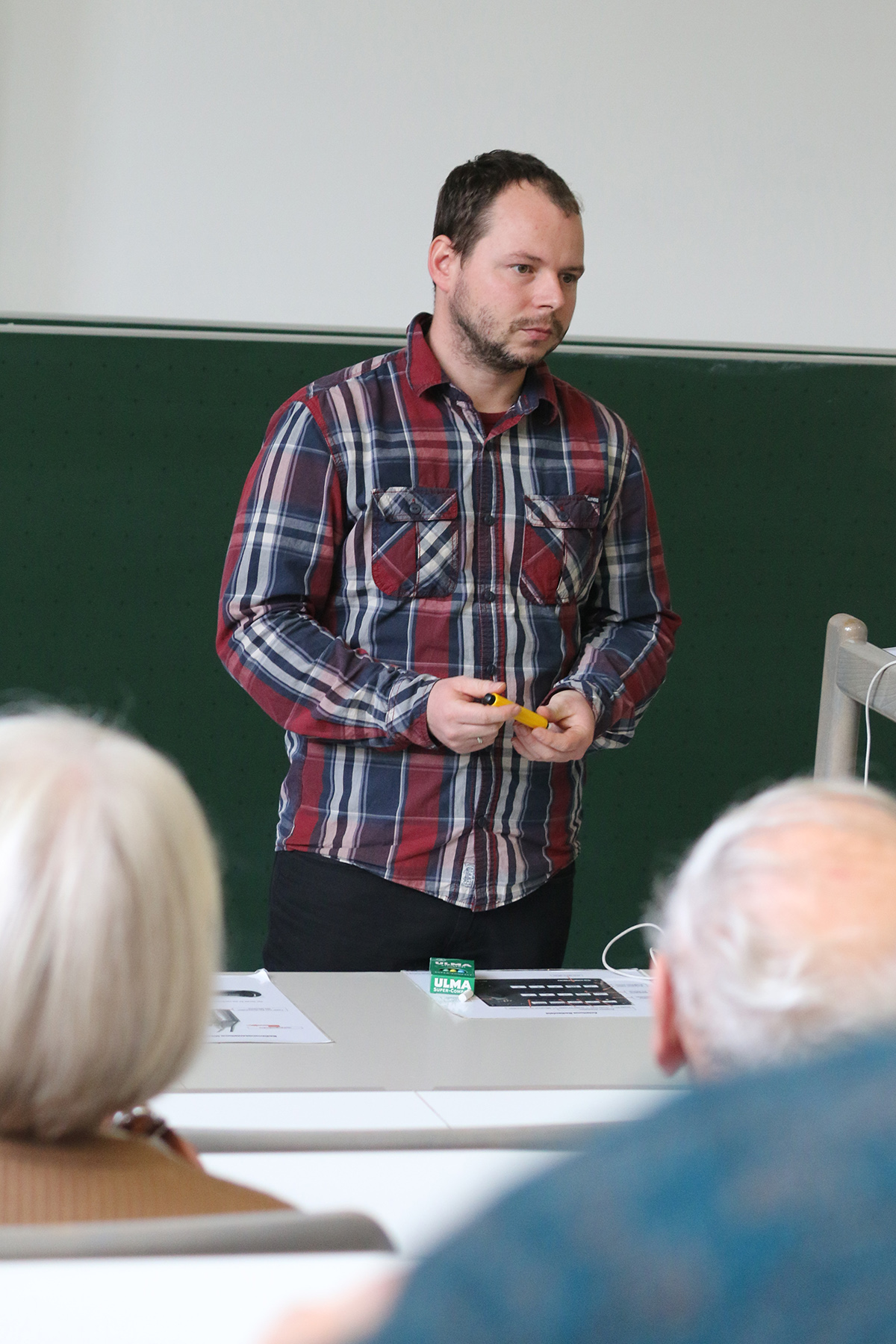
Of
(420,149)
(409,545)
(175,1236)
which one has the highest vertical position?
(420,149)

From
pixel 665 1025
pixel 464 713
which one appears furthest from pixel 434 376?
pixel 665 1025

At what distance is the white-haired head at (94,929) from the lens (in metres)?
0.77

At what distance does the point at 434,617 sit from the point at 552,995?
1.98 ft

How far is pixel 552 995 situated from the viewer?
2053 mm

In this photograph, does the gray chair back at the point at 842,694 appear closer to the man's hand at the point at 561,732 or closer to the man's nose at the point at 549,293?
the man's hand at the point at 561,732

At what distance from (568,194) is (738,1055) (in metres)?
1.87

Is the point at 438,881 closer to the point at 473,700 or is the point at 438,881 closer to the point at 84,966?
the point at 473,700

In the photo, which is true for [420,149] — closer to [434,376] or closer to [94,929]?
[434,376]

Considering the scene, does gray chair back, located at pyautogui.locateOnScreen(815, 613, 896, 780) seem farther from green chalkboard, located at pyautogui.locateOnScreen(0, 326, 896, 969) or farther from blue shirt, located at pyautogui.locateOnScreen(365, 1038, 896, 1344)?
blue shirt, located at pyautogui.locateOnScreen(365, 1038, 896, 1344)

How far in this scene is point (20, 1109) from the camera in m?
0.82

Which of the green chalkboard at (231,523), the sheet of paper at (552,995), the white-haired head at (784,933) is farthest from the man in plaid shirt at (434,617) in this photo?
the white-haired head at (784,933)

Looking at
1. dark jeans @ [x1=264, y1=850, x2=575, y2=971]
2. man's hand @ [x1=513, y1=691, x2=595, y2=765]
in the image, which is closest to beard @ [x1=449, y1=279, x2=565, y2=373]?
man's hand @ [x1=513, y1=691, x2=595, y2=765]

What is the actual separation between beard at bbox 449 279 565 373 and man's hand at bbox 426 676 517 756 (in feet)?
1.70

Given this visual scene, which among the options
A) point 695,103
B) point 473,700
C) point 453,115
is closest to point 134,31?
point 453,115
